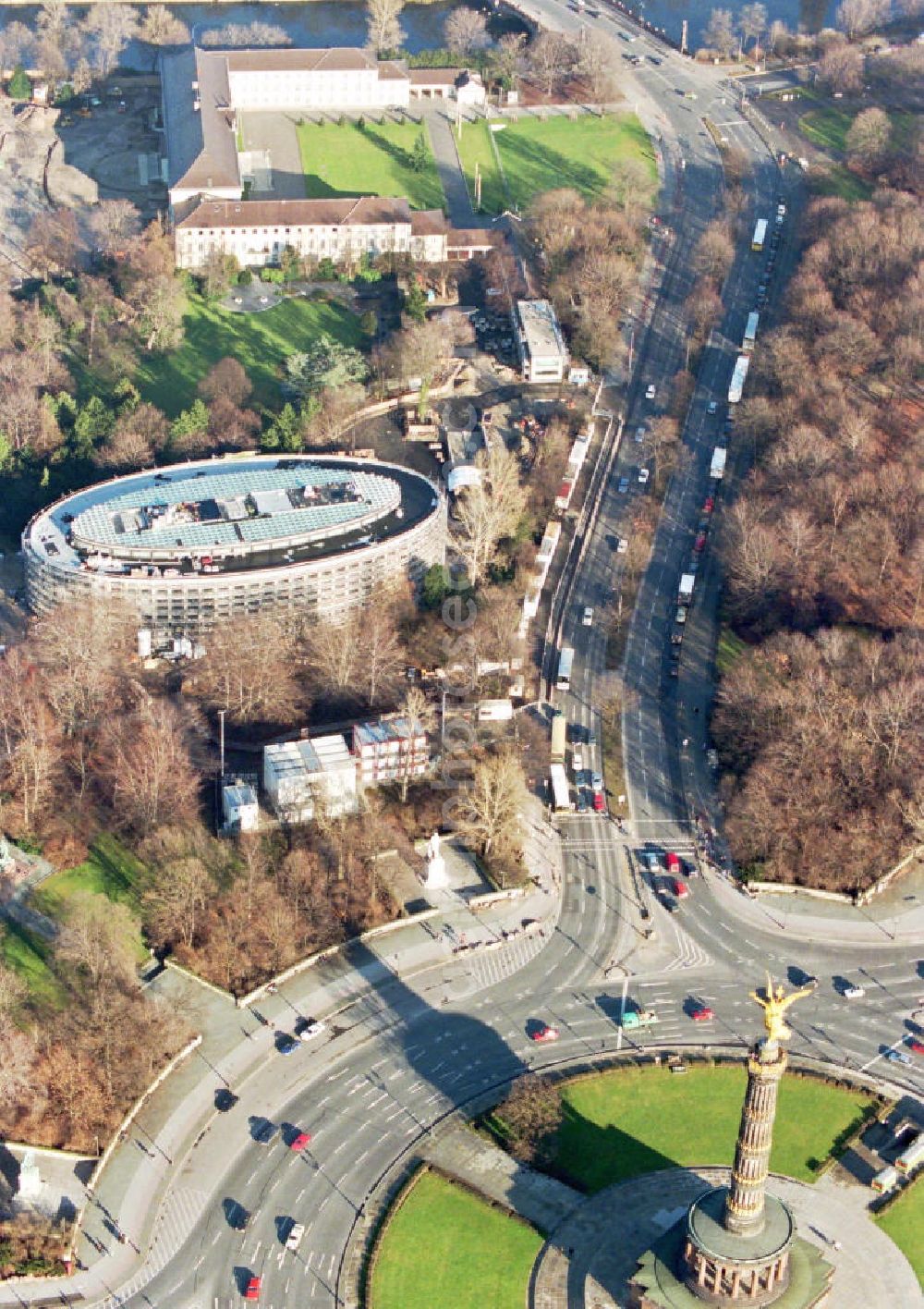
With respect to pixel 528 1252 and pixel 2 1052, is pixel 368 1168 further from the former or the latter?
pixel 2 1052

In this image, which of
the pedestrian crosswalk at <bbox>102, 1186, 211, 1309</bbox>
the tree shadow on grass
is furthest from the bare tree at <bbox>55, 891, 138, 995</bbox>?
the tree shadow on grass

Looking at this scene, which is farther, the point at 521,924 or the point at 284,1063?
the point at 521,924

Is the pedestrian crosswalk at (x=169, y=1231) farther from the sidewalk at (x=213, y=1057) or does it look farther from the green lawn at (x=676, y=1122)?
the green lawn at (x=676, y=1122)

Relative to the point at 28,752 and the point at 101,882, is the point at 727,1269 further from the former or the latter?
the point at 28,752

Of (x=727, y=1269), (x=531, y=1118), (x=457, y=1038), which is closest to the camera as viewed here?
(x=727, y=1269)

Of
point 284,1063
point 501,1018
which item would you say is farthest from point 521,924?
point 284,1063

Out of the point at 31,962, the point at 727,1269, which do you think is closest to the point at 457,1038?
the point at 727,1269

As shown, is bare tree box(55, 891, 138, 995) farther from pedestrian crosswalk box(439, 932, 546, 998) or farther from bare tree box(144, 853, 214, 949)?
pedestrian crosswalk box(439, 932, 546, 998)
